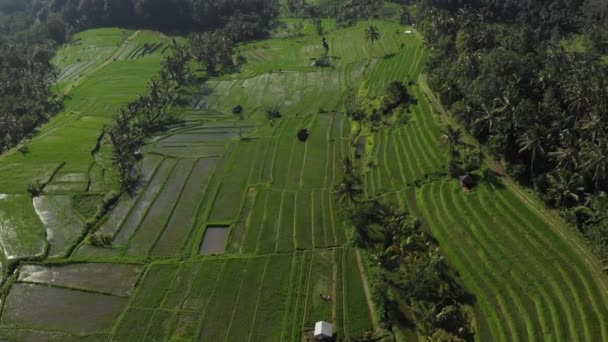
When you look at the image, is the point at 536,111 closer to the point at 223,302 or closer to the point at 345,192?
the point at 345,192

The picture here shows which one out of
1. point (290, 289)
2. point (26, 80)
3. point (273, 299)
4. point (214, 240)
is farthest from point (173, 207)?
point (26, 80)

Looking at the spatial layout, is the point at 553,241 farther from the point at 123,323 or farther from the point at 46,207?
the point at 46,207

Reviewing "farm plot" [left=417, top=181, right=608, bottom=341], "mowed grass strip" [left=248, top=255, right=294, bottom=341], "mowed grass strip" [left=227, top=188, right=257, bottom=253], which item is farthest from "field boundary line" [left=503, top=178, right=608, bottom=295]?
"mowed grass strip" [left=227, top=188, right=257, bottom=253]

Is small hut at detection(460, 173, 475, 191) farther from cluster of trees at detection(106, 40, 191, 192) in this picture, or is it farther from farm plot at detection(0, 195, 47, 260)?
farm plot at detection(0, 195, 47, 260)

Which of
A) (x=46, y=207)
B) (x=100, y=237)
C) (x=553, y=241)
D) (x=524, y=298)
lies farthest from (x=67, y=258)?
(x=553, y=241)

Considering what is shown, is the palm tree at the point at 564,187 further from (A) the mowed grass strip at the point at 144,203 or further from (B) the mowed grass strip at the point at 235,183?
(A) the mowed grass strip at the point at 144,203
